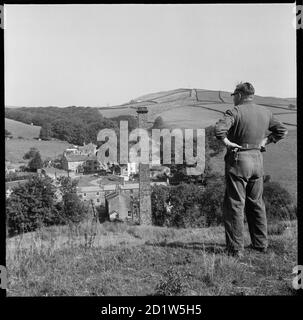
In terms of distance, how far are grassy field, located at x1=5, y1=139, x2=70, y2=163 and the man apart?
2.92 m

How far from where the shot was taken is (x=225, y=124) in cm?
→ 599

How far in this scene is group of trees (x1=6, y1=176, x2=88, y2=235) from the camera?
25.3 ft

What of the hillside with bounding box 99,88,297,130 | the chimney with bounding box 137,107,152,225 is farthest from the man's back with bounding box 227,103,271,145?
the chimney with bounding box 137,107,152,225

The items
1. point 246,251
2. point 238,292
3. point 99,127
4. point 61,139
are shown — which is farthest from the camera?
point 61,139

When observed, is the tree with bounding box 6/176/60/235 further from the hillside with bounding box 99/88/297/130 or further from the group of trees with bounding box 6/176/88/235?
the hillside with bounding box 99/88/297/130

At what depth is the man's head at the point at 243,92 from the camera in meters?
6.21

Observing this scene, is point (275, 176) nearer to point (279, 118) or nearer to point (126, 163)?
point (279, 118)

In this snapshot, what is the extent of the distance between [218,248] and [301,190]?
1.59 m

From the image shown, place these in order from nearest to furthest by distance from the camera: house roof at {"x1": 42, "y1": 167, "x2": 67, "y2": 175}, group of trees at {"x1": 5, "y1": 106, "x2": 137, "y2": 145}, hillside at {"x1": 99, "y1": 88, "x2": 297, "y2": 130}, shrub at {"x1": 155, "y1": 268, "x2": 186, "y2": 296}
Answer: shrub at {"x1": 155, "y1": 268, "x2": 186, "y2": 296} → hillside at {"x1": 99, "y1": 88, "x2": 297, "y2": 130} → group of trees at {"x1": 5, "y1": 106, "x2": 137, "y2": 145} → house roof at {"x1": 42, "y1": 167, "x2": 67, "y2": 175}

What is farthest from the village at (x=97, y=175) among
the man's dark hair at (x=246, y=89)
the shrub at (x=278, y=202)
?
the shrub at (x=278, y=202)

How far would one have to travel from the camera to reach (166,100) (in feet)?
24.0

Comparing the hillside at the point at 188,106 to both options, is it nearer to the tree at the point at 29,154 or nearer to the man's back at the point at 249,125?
the man's back at the point at 249,125

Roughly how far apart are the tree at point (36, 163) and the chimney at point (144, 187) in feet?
6.14
